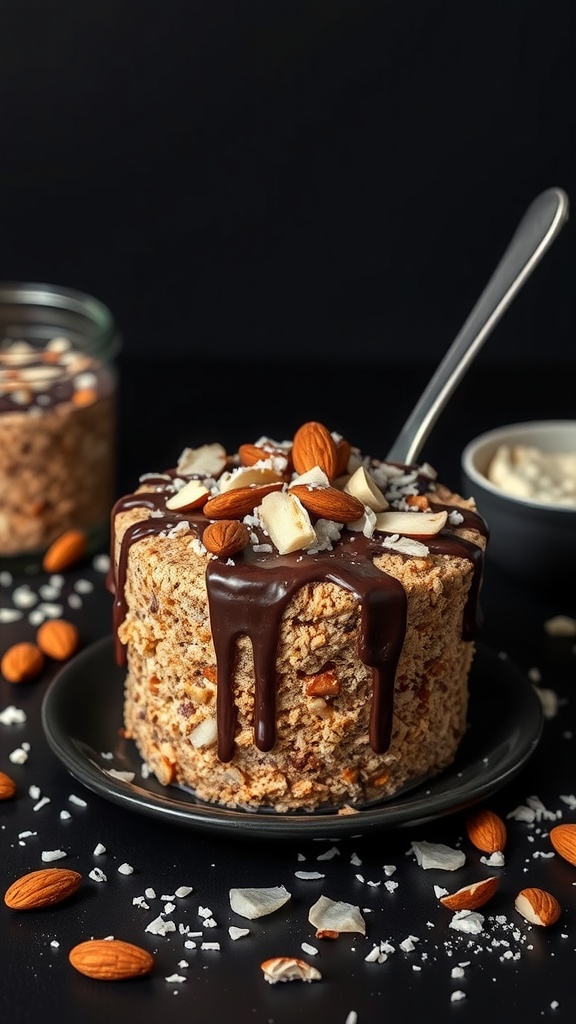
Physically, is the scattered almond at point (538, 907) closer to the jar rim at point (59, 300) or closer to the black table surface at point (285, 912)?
the black table surface at point (285, 912)

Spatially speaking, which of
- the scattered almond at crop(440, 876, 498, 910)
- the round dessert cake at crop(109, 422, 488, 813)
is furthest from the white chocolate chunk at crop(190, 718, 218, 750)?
the scattered almond at crop(440, 876, 498, 910)

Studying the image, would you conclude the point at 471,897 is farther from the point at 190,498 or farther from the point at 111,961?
the point at 190,498

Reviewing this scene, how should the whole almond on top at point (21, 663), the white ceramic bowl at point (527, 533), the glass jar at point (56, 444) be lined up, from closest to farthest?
the whole almond on top at point (21, 663) → the white ceramic bowl at point (527, 533) → the glass jar at point (56, 444)

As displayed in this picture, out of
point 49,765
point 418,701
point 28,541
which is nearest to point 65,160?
point 28,541

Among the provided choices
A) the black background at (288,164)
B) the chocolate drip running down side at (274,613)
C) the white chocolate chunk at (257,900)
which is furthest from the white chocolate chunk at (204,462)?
the black background at (288,164)

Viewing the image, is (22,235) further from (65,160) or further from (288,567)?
(288,567)

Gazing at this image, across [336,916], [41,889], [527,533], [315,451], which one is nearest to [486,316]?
[527,533]
